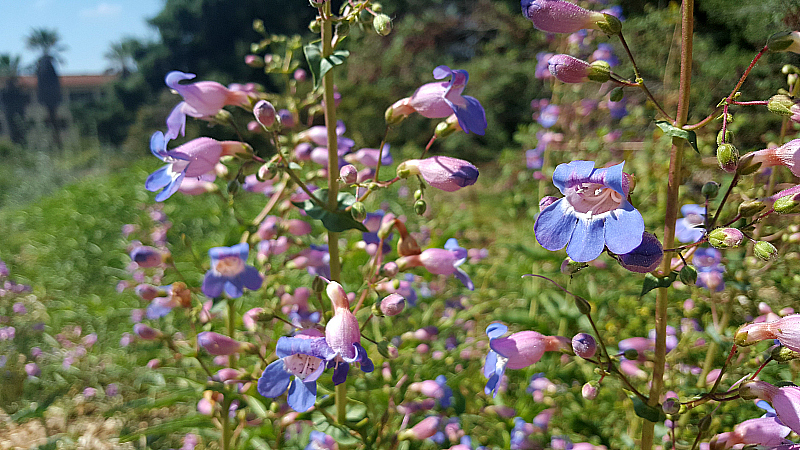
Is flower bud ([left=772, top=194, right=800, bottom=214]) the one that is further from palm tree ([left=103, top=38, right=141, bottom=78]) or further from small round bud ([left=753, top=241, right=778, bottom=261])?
palm tree ([left=103, top=38, right=141, bottom=78])


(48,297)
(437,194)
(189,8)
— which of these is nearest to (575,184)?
(48,297)

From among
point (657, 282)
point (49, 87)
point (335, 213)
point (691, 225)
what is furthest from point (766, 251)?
point (49, 87)

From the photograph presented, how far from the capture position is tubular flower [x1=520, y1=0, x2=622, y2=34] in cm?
109

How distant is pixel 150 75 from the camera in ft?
69.5

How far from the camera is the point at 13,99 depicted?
16.9 meters

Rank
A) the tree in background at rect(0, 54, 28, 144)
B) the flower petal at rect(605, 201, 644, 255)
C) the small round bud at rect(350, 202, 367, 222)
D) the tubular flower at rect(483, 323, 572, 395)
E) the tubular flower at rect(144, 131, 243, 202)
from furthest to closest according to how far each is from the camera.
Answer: the tree in background at rect(0, 54, 28, 144), the tubular flower at rect(144, 131, 243, 202), the small round bud at rect(350, 202, 367, 222), the tubular flower at rect(483, 323, 572, 395), the flower petal at rect(605, 201, 644, 255)

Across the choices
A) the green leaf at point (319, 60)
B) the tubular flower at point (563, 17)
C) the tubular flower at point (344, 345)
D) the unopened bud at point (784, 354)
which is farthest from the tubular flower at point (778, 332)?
the green leaf at point (319, 60)

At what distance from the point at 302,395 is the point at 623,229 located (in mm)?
837

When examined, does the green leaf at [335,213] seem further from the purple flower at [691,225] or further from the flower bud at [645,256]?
the purple flower at [691,225]

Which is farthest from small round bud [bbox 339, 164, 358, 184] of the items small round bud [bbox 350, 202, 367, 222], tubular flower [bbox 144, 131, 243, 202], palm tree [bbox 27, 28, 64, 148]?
palm tree [bbox 27, 28, 64, 148]

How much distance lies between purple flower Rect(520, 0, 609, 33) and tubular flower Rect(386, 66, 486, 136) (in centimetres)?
29

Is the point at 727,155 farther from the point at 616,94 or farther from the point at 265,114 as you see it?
the point at 265,114

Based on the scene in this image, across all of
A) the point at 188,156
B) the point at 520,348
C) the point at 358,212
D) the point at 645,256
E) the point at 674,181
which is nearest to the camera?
the point at 645,256

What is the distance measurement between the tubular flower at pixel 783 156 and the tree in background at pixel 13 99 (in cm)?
2114
